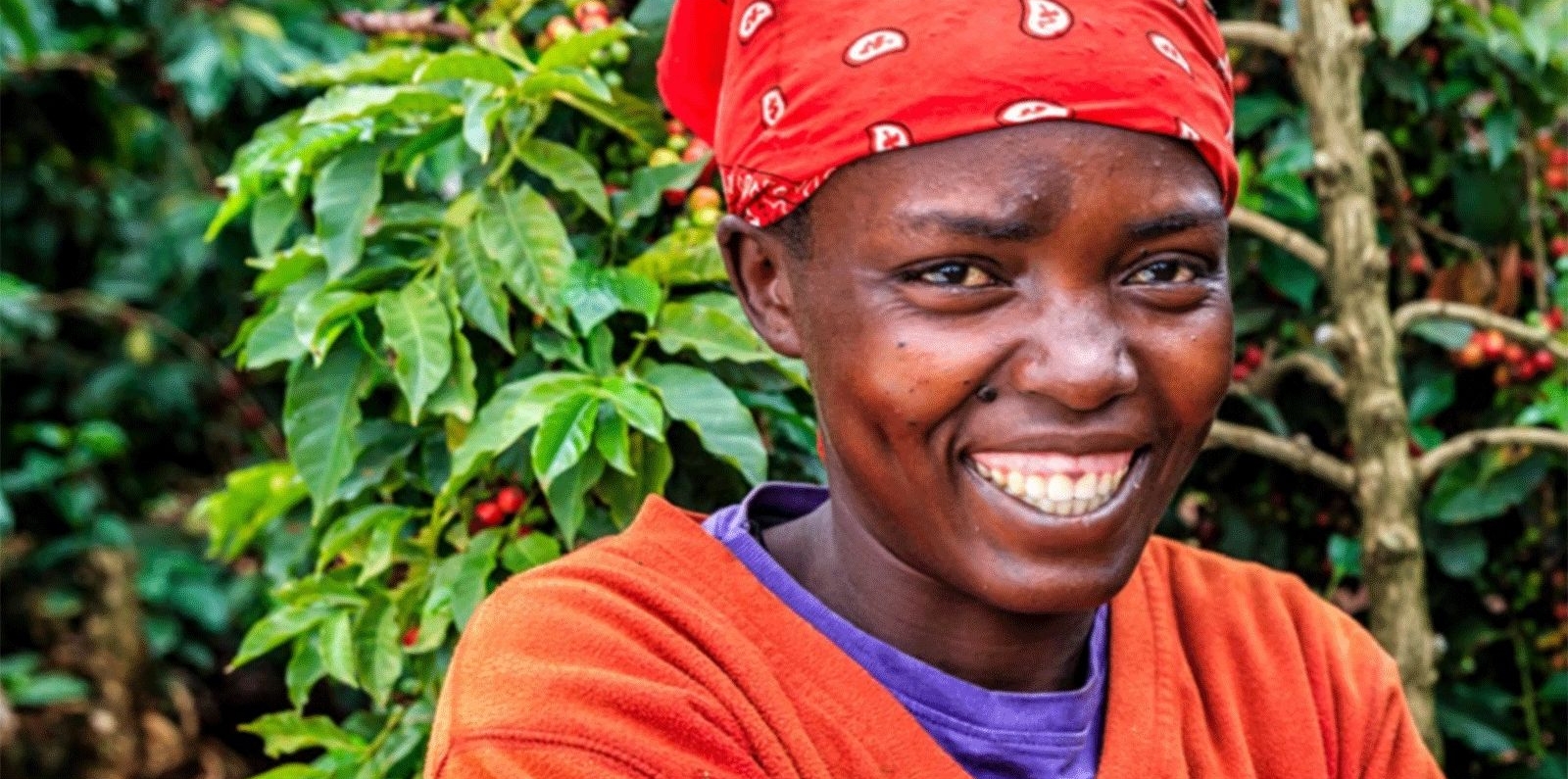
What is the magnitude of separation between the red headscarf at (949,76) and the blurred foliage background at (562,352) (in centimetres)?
44

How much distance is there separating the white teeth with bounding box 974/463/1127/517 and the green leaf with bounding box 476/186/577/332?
2.20 ft

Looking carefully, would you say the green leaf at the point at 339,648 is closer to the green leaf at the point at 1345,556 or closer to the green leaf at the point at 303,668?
the green leaf at the point at 303,668

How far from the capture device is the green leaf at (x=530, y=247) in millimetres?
2111

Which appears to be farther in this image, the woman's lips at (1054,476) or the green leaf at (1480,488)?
the green leaf at (1480,488)

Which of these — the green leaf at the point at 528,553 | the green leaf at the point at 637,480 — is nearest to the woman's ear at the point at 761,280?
the green leaf at the point at 637,480

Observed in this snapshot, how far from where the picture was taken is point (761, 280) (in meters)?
1.83

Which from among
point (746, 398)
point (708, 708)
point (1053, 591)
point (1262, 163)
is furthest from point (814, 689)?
point (1262, 163)

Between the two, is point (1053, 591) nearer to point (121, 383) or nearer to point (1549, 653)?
point (1549, 653)

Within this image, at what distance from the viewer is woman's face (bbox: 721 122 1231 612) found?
1566 millimetres

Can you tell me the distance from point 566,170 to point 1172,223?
84 cm

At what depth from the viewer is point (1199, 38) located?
172 cm

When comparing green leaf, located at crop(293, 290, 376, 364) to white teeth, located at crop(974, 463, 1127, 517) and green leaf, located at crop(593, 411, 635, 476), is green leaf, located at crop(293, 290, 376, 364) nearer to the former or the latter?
green leaf, located at crop(593, 411, 635, 476)

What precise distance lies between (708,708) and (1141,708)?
472mm

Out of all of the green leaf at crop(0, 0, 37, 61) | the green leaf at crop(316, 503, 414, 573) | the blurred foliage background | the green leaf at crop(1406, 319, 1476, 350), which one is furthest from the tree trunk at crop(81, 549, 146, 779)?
the green leaf at crop(1406, 319, 1476, 350)
